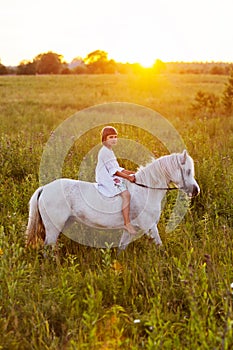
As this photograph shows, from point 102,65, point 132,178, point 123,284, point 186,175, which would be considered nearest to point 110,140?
point 132,178

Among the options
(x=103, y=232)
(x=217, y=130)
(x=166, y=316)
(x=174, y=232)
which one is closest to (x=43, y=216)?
(x=103, y=232)

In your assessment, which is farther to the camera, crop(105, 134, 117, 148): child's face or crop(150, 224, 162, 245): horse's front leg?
crop(150, 224, 162, 245): horse's front leg

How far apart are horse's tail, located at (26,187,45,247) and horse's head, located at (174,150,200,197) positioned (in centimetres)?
164

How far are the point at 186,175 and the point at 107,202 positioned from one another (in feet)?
3.14

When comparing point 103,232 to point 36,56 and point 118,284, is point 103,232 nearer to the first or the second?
point 118,284

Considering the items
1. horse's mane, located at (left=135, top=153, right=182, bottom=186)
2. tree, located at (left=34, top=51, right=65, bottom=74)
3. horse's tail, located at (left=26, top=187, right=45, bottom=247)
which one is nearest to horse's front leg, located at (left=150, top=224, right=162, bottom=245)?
horse's mane, located at (left=135, top=153, right=182, bottom=186)

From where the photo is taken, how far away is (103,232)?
5.51m

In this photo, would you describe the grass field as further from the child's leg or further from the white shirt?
the white shirt

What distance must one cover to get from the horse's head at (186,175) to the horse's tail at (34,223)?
5.37 feet

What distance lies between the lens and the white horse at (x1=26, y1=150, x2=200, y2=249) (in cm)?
496

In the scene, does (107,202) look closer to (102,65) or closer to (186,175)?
(186,175)

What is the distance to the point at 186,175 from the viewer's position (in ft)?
16.1

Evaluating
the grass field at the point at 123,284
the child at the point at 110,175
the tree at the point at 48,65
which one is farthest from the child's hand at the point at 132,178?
the tree at the point at 48,65

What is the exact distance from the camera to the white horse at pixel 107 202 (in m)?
4.96
